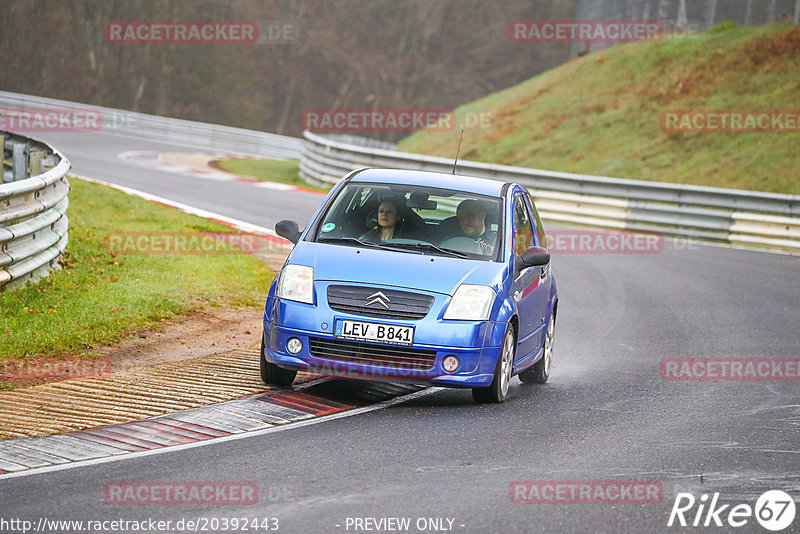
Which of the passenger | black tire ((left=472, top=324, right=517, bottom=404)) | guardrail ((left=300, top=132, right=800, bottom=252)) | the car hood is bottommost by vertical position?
guardrail ((left=300, top=132, right=800, bottom=252))

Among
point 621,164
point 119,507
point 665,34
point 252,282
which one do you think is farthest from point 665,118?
point 119,507

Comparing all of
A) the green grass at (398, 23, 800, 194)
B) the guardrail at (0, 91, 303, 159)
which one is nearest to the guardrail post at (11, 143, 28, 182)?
the green grass at (398, 23, 800, 194)

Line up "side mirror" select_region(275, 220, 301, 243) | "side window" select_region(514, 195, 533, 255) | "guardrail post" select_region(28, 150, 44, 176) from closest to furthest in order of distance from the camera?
1. "side mirror" select_region(275, 220, 301, 243)
2. "side window" select_region(514, 195, 533, 255)
3. "guardrail post" select_region(28, 150, 44, 176)

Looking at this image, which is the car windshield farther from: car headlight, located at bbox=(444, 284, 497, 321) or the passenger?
car headlight, located at bbox=(444, 284, 497, 321)

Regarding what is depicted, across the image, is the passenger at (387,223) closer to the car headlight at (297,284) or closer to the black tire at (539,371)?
the car headlight at (297,284)

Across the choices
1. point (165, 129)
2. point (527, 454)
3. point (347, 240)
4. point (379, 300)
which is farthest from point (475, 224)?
point (165, 129)

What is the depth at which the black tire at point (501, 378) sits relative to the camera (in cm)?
871

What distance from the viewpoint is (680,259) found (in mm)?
20344

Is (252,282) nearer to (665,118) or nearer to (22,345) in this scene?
(22,345)

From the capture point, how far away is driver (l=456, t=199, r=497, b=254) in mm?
9305

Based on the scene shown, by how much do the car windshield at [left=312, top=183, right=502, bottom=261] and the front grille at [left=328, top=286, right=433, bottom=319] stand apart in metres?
0.72

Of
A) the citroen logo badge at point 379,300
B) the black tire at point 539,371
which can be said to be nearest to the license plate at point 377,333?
the citroen logo badge at point 379,300

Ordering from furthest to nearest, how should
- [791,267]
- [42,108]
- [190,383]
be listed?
1. [42,108]
2. [791,267]
3. [190,383]

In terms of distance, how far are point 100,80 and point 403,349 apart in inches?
2468
